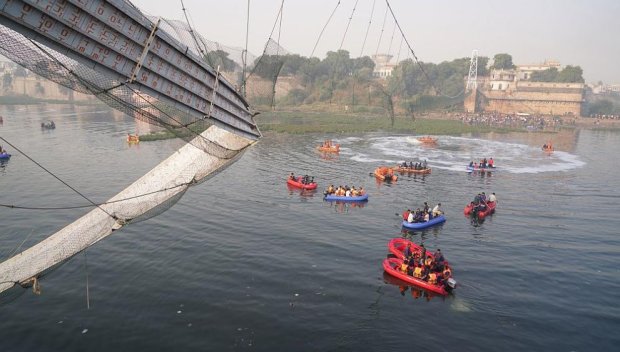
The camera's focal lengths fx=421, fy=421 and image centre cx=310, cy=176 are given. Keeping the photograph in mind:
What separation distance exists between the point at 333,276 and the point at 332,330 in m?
5.58

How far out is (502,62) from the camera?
19200cm

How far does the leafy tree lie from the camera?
19225 centimetres

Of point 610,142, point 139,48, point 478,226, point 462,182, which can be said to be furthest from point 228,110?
point 610,142

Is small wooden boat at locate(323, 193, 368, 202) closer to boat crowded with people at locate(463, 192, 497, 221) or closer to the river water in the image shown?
the river water

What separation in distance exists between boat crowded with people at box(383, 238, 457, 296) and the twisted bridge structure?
12687mm

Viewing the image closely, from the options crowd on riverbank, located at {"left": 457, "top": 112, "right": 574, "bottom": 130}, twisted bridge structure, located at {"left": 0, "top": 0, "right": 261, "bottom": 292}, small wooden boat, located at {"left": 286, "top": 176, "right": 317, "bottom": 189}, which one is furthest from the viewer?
crowd on riverbank, located at {"left": 457, "top": 112, "right": 574, "bottom": 130}

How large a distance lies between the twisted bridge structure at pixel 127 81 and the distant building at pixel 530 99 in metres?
157

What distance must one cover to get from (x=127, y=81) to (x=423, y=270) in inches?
744

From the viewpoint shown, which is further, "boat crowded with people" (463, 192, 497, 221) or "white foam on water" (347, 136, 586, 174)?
"white foam on water" (347, 136, 586, 174)

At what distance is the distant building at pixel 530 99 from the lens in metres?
151

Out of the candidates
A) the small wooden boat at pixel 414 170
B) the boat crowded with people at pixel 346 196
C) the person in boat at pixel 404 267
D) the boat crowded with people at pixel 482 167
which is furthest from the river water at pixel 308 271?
the boat crowded with people at pixel 482 167

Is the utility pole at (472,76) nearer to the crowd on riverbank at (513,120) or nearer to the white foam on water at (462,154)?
the crowd on riverbank at (513,120)

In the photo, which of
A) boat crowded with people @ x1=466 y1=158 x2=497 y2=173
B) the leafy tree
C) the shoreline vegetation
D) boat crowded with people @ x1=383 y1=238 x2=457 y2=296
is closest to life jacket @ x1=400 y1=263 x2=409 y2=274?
boat crowded with people @ x1=383 y1=238 x2=457 y2=296

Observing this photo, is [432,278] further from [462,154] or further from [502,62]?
[502,62]
